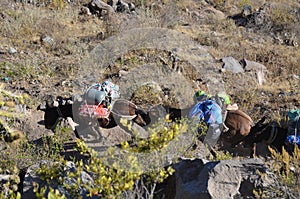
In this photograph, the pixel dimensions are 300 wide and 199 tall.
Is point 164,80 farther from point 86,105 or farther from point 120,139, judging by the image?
point 86,105

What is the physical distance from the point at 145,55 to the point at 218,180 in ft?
21.4

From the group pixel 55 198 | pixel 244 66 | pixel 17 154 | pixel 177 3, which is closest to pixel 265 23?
pixel 177 3

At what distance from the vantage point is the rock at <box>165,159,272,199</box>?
4.27m

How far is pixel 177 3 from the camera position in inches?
604

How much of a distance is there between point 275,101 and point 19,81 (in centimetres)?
529

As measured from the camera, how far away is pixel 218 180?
170 inches

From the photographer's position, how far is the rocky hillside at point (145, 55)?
8617 millimetres

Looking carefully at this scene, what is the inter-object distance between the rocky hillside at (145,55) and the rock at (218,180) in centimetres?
208

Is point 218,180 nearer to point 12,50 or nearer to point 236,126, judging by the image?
point 236,126

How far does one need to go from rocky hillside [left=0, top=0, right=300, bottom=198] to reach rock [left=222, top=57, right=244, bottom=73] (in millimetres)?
25

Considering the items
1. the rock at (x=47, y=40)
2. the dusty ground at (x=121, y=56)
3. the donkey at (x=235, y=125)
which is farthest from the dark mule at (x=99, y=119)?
the rock at (x=47, y=40)

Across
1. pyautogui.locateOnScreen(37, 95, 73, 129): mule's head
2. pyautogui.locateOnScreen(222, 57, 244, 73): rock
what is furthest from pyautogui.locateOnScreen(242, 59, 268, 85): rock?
pyautogui.locateOnScreen(37, 95, 73, 129): mule's head

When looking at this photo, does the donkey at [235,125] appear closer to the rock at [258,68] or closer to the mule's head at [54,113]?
the mule's head at [54,113]

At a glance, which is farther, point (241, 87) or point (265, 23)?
point (265, 23)
